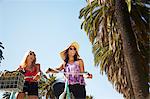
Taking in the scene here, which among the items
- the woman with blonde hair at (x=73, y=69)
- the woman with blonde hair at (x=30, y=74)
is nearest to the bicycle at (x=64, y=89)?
the woman with blonde hair at (x=73, y=69)

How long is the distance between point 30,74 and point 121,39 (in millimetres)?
7546

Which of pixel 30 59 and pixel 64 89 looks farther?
pixel 30 59

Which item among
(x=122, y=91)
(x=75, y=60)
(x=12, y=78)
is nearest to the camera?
(x=12, y=78)

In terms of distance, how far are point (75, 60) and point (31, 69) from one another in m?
1.41

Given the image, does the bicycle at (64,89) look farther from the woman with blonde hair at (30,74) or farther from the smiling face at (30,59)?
the smiling face at (30,59)

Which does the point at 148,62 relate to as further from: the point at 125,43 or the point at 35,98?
the point at 35,98

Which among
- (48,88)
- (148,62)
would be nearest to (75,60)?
(148,62)

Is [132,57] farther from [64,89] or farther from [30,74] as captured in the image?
[30,74]

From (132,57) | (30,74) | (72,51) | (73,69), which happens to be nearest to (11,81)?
(30,74)

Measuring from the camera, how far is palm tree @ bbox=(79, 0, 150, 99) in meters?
10.6

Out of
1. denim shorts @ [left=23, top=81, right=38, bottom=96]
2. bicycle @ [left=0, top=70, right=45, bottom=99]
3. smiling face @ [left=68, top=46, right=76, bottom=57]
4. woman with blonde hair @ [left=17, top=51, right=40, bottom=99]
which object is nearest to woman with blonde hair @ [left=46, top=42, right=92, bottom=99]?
smiling face @ [left=68, top=46, right=76, bottom=57]

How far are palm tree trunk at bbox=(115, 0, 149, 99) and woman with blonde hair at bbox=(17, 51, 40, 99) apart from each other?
10.5ft

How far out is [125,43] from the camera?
10.9m

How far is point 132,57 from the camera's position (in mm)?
10570
